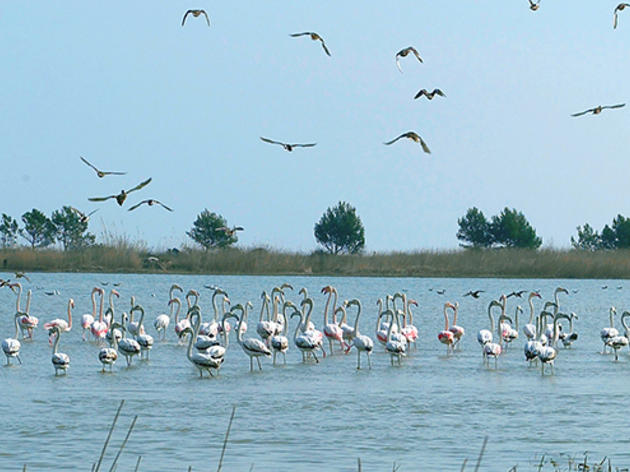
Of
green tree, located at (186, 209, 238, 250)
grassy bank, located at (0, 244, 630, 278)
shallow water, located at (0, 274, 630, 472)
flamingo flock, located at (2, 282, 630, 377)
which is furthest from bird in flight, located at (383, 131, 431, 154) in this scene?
green tree, located at (186, 209, 238, 250)

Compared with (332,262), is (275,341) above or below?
below

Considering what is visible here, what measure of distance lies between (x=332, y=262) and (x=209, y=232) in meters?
14.4

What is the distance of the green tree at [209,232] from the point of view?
65725 millimetres

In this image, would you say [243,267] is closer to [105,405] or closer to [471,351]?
[471,351]

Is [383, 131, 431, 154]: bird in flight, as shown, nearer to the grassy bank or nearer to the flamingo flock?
the flamingo flock

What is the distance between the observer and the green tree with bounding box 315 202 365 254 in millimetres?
72875

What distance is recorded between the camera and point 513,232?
2849 inches

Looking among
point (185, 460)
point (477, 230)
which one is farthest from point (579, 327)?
point (477, 230)

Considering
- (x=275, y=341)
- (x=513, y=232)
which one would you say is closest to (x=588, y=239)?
(x=513, y=232)

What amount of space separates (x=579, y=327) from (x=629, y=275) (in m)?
22.5

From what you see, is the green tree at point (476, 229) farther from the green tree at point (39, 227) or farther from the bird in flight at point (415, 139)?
the bird in flight at point (415, 139)

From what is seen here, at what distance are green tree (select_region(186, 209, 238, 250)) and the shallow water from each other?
42.4 m

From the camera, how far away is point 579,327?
28.5m

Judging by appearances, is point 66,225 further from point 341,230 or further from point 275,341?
point 275,341
